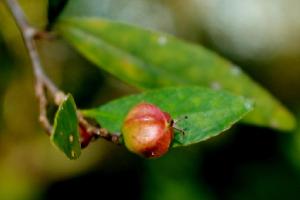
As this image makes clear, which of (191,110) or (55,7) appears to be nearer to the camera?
(191,110)

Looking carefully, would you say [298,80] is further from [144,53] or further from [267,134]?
[144,53]

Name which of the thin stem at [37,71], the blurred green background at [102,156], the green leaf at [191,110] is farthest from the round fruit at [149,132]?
the blurred green background at [102,156]

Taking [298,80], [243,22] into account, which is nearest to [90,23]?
[298,80]

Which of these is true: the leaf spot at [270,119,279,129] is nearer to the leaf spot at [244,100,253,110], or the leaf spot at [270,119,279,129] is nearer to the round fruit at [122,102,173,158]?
the leaf spot at [244,100,253,110]

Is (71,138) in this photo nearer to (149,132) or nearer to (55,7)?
(149,132)

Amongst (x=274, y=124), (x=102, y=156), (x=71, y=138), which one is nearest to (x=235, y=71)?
(x=274, y=124)
